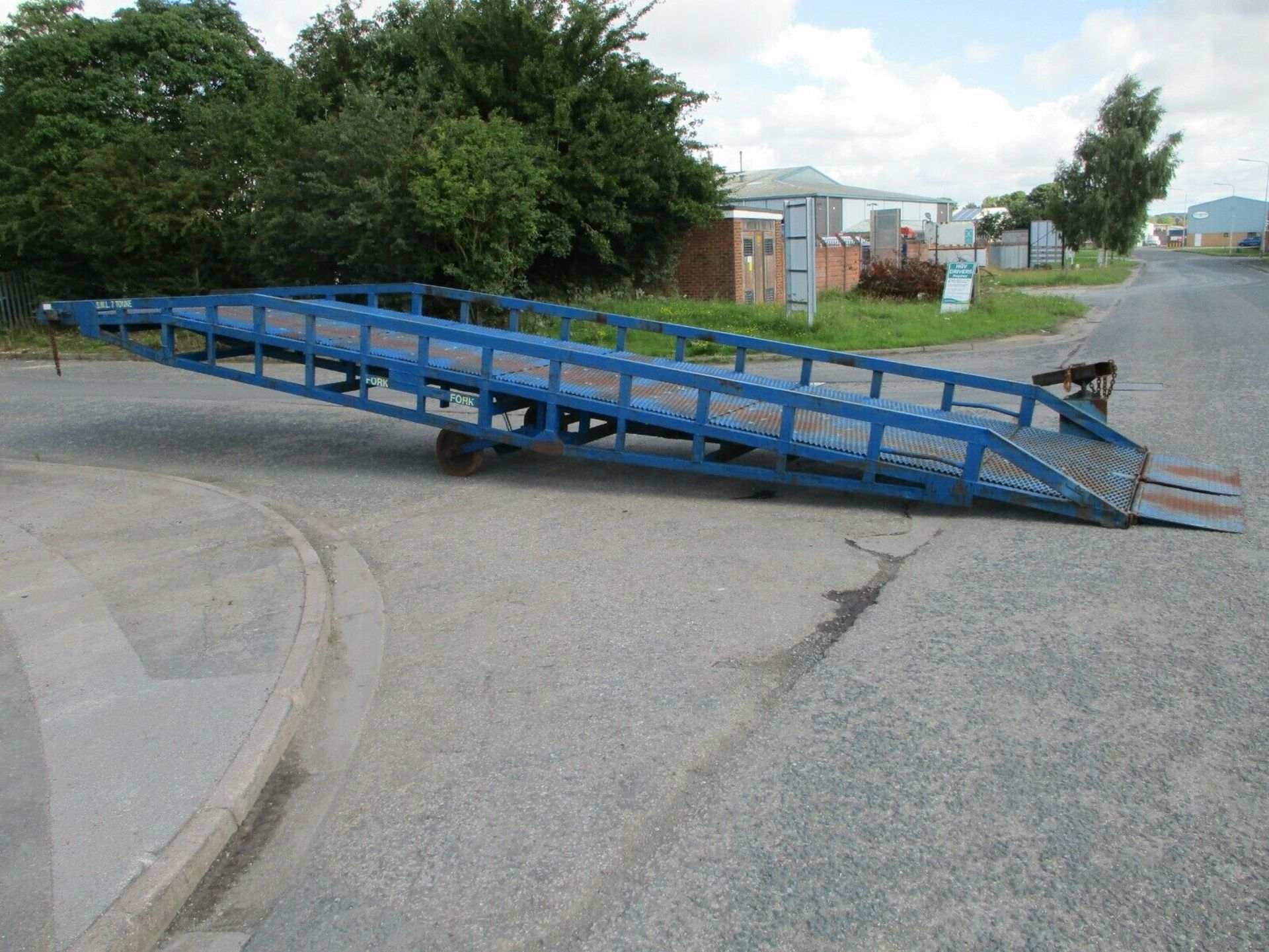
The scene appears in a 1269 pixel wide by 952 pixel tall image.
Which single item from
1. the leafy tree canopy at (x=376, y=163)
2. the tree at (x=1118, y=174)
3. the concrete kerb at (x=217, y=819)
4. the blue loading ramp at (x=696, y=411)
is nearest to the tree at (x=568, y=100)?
the leafy tree canopy at (x=376, y=163)

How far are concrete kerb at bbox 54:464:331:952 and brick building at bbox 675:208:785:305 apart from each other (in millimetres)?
24401

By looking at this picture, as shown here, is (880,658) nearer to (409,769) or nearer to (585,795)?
(585,795)

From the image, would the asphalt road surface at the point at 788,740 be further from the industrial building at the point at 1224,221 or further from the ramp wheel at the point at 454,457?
the industrial building at the point at 1224,221

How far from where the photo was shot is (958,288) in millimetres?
26797

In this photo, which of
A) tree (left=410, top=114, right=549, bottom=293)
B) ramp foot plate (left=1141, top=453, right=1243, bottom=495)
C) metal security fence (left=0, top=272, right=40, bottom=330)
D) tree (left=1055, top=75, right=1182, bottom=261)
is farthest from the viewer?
tree (left=1055, top=75, right=1182, bottom=261)

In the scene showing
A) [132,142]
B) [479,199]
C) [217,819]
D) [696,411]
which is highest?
[132,142]

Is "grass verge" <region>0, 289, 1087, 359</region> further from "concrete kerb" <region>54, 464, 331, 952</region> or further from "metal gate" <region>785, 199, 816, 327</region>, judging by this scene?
"concrete kerb" <region>54, 464, 331, 952</region>

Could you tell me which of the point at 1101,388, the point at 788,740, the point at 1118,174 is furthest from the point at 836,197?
the point at 788,740

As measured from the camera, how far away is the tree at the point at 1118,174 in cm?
6462

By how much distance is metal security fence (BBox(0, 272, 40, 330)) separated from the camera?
26625 millimetres

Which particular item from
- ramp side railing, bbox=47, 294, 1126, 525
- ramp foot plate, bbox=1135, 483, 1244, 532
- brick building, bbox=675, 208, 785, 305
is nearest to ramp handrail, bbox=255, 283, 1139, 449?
ramp side railing, bbox=47, 294, 1126, 525

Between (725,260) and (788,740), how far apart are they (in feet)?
85.3

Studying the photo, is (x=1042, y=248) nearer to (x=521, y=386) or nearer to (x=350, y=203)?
(x=350, y=203)

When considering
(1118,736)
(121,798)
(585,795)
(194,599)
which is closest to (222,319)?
(194,599)
